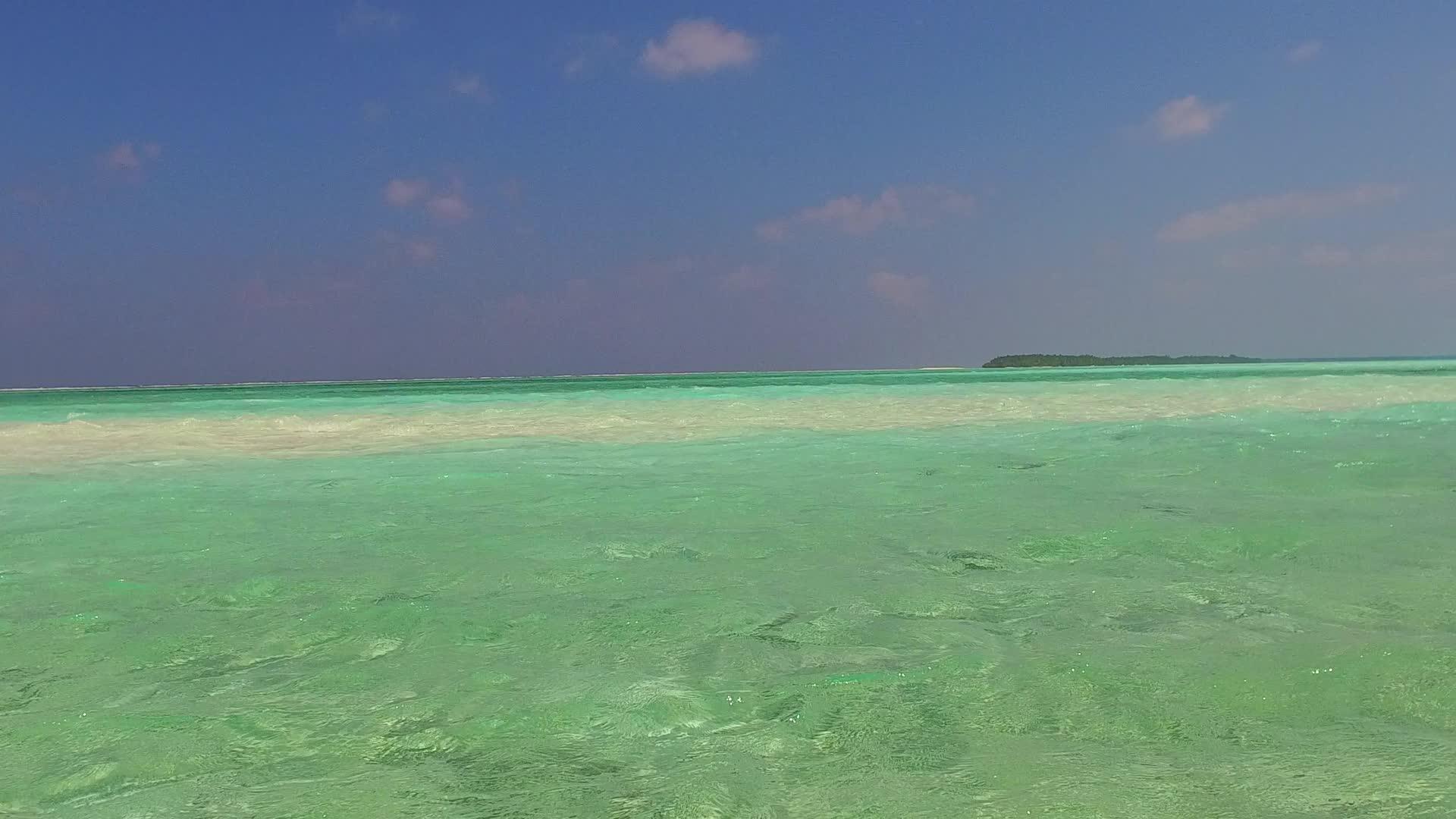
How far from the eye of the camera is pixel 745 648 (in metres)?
2.67

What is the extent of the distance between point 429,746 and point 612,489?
171 inches

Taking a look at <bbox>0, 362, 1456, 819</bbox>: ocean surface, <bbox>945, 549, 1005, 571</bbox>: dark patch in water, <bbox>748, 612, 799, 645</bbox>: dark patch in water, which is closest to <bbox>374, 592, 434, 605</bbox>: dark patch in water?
<bbox>0, 362, 1456, 819</bbox>: ocean surface

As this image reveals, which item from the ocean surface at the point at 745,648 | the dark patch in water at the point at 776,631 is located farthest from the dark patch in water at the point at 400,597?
the dark patch in water at the point at 776,631

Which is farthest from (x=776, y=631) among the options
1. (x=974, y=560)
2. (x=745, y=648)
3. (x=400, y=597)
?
(x=400, y=597)

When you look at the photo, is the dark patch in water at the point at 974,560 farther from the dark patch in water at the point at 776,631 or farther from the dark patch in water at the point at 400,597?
the dark patch in water at the point at 400,597

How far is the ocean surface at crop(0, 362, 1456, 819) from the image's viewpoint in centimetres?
177

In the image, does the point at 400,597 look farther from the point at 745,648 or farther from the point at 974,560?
the point at 974,560

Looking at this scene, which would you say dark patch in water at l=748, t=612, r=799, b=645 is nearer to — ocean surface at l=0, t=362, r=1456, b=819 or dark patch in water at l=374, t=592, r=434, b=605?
ocean surface at l=0, t=362, r=1456, b=819

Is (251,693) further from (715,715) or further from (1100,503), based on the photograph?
(1100,503)

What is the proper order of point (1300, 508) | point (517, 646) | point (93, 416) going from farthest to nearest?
point (93, 416) → point (1300, 508) → point (517, 646)

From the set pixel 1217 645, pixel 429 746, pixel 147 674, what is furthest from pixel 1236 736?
pixel 147 674

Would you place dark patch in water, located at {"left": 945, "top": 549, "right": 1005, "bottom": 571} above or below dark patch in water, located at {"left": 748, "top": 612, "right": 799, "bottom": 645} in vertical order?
above

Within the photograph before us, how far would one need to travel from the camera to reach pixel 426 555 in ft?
13.5

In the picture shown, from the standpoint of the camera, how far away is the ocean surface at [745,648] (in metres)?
1.77
